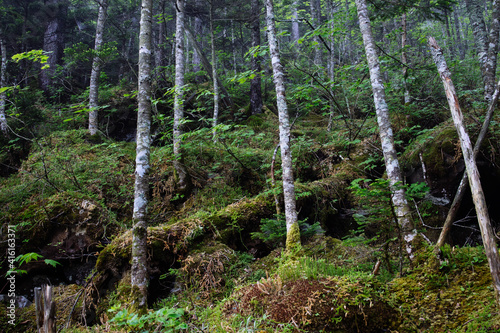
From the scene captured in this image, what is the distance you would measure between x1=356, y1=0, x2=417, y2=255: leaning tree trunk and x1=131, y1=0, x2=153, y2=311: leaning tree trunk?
466 cm

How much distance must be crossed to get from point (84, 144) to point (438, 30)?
106 feet

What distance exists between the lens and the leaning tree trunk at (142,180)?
4480 millimetres

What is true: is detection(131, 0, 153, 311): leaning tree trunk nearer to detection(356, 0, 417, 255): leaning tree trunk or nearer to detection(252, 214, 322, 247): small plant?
detection(252, 214, 322, 247): small plant

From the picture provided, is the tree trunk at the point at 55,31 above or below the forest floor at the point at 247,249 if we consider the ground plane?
above

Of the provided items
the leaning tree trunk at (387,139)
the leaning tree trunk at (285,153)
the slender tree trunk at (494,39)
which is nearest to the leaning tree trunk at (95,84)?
the leaning tree trunk at (285,153)

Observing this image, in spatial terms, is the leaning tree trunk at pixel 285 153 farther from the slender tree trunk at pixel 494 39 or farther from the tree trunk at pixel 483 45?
the slender tree trunk at pixel 494 39

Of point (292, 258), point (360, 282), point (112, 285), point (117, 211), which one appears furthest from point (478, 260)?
point (117, 211)

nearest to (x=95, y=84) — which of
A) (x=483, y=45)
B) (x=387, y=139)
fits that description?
(x=387, y=139)

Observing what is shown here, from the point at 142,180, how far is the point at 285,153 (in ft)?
10.3

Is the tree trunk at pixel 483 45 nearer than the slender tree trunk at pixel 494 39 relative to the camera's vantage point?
Yes

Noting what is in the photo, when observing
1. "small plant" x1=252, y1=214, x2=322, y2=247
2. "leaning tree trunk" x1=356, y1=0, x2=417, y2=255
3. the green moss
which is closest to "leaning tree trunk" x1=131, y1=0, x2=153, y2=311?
"small plant" x1=252, y1=214, x2=322, y2=247

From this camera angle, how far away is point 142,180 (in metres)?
5.02

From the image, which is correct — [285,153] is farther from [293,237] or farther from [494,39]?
[494,39]

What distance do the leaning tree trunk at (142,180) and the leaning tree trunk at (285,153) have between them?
9.30 ft
